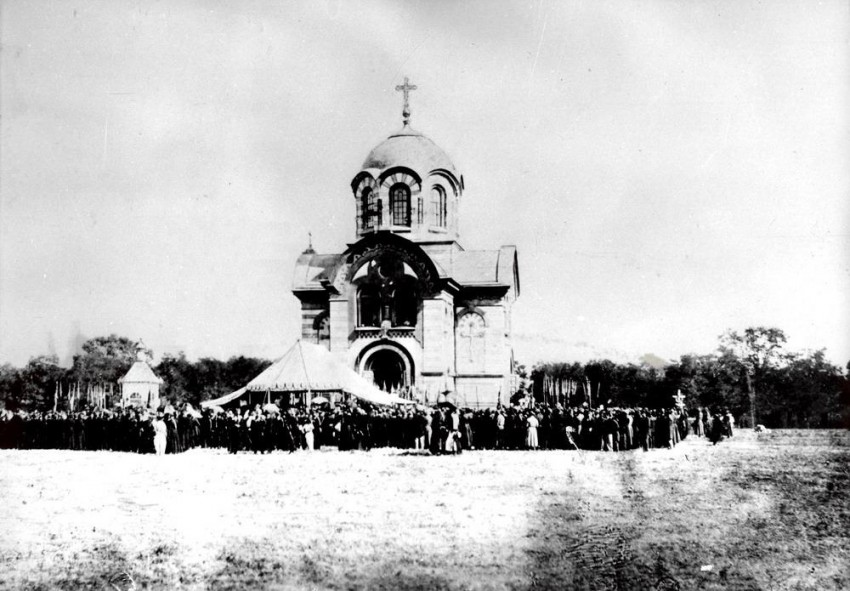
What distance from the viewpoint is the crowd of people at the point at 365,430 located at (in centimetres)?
2541

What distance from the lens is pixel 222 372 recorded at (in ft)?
227

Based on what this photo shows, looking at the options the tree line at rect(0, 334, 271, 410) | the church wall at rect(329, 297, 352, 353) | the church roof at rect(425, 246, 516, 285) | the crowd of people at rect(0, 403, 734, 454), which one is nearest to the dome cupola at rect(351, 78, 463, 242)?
the church roof at rect(425, 246, 516, 285)

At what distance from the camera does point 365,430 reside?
86.0 feet

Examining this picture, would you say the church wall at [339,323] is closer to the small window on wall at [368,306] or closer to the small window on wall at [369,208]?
the small window on wall at [368,306]

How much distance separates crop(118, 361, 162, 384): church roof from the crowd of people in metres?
37.7

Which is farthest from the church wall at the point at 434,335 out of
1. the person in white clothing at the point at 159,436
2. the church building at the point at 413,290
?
the person in white clothing at the point at 159,436

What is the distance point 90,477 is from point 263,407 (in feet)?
33.4

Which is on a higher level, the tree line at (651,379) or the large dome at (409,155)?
the large dome at (409,155)

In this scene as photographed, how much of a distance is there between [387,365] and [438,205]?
8.72 metres

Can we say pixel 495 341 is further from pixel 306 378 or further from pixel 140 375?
pixel 140 375

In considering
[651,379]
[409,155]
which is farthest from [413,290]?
[651,379]

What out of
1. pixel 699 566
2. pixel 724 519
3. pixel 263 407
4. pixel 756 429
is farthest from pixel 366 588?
pixel 756 429

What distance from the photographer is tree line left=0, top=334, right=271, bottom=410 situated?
58.1 meters

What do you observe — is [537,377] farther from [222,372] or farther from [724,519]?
[724,519]
